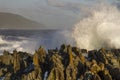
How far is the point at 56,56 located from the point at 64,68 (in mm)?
1930

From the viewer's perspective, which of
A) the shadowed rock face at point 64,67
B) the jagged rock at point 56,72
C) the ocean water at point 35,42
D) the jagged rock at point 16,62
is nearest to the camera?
the shadowed rock face at point 64,67

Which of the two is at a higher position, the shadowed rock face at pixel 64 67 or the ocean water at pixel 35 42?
the ocean water at pixel 35 42

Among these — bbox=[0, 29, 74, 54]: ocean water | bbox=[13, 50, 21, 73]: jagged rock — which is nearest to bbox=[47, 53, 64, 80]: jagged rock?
bbox=[13, 50, 21, 73]: jagged rock

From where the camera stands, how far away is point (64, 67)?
1171 inches

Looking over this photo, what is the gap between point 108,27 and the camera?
5881cm

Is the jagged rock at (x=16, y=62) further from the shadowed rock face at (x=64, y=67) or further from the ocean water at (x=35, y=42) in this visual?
the ocean water at (x=35, y=42)

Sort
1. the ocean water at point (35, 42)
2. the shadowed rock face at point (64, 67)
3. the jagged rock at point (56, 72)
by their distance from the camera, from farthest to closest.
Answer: the ocean water at point (35, 42) → the jagged rock at point (56, 72) → the shadowed rock face at point (64, 67)

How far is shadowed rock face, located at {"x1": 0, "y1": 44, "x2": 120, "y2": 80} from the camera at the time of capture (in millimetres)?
28156

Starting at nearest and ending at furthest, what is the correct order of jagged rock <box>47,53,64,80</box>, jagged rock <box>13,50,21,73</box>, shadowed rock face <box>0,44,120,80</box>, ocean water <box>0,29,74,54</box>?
shadowed rock face <box>0,44,120,80</box>
jagged rock <box>47,53,64,80</box>
jagged rock <box>13,50,21,73</box>
ocean water <box>0,29,74,54</box>

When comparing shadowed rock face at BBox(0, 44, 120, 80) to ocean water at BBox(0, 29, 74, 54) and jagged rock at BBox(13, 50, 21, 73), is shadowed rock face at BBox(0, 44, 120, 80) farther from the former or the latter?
ocean water at BBox(0, 29, 74, 54)

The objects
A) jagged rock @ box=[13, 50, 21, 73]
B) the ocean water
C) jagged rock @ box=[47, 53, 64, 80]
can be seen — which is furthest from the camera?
the ocean water

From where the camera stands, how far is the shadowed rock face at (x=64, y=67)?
28156 millimetres

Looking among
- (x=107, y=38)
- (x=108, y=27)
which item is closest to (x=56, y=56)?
(x=107, y=38)

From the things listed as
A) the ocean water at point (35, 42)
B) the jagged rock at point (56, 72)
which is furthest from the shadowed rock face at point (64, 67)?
the ocean water at point (35, 42)
